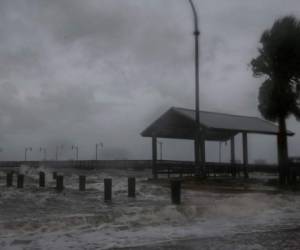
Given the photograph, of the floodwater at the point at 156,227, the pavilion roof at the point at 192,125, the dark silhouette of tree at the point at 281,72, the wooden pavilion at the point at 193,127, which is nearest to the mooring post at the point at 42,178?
the wooden pavilion at the point at 193,127

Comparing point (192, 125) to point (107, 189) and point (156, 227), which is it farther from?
point (156, 227)

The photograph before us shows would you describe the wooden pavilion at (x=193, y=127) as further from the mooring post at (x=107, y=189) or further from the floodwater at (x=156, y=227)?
the floodwater at (x=156, y=227)

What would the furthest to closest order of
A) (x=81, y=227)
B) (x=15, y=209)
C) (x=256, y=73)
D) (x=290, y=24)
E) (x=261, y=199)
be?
(x=256, y=73) → (x=290, y=24) → (x=261, y=199) → (x=15, y=209) → (x=81, y=227)

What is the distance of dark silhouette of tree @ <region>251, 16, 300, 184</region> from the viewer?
22328mm

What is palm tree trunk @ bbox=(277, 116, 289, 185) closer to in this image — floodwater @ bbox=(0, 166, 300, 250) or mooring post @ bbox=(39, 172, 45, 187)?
floodwater @ bbox=(0, 166, 300, 250)

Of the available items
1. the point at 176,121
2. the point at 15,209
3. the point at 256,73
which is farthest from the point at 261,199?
the point at 176,121

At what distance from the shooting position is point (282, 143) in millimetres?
23156

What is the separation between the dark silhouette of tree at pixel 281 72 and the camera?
879 inches

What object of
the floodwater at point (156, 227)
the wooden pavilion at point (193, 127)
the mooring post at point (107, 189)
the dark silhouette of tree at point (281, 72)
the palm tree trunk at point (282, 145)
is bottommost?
the floodwater at point (156, 227)

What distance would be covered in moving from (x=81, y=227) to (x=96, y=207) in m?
3.64

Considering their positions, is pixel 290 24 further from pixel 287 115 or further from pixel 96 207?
pixel 96 207

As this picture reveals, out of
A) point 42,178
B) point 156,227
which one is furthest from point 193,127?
point 156,227

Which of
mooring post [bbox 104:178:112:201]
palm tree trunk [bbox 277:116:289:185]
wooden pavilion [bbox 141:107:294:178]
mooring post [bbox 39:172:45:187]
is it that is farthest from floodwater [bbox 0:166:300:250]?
wooden pavilion [bbox 141:107:294:178]

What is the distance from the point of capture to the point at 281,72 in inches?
894
